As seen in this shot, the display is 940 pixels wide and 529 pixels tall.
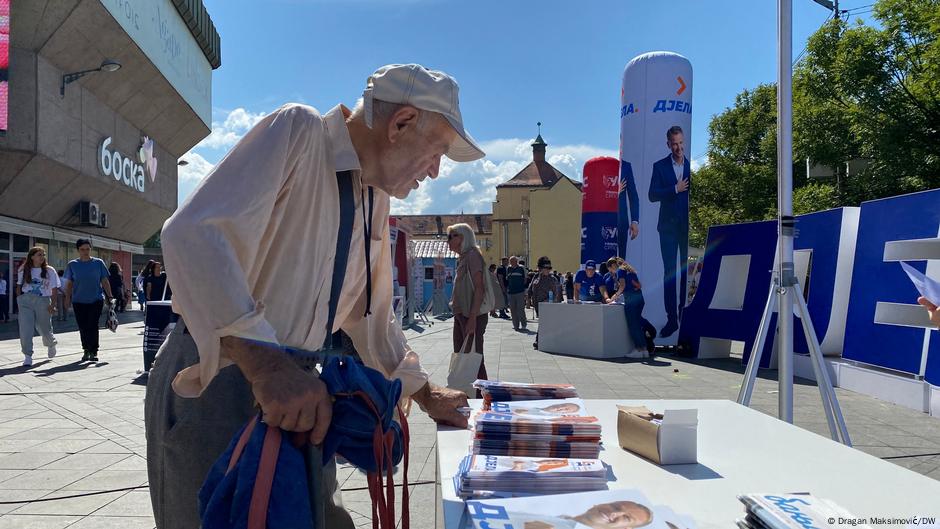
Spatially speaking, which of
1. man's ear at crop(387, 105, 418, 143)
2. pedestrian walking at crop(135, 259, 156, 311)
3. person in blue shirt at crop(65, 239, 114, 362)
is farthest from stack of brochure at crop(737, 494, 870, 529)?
pedestrian walking at crop(135, 259, 156, 311)

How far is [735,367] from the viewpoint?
923 centimetres

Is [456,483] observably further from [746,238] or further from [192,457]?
[746,238]

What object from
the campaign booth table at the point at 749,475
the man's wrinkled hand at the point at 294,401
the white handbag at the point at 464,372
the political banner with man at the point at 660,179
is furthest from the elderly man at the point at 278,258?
the political banner with man at the point at 660,179

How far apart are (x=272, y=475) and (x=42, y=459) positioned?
442 cm

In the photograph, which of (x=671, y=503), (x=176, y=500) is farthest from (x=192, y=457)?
(x=671, y=503)

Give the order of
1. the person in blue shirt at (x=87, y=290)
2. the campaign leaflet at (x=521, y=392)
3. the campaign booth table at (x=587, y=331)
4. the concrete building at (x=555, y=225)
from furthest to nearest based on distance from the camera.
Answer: the concrete building at (x=555, y=225) → the campaign booth table at (x=587, y=331) → the person in blue shirt at (x=87, y=290) → the campaign leaflet at (x=521, y=392)

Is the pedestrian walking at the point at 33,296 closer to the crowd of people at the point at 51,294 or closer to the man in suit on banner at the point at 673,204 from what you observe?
the crowd of people at the point at 51,294

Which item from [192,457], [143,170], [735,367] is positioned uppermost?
[143,170]

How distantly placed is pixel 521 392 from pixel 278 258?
1.19 metres

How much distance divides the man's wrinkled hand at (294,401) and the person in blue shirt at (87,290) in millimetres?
9014

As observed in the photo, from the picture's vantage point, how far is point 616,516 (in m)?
1.23

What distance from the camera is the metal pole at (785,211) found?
354cm


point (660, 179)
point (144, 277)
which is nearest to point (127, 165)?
point (144, 277)

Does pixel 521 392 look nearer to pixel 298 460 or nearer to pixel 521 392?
pixel 521 392
